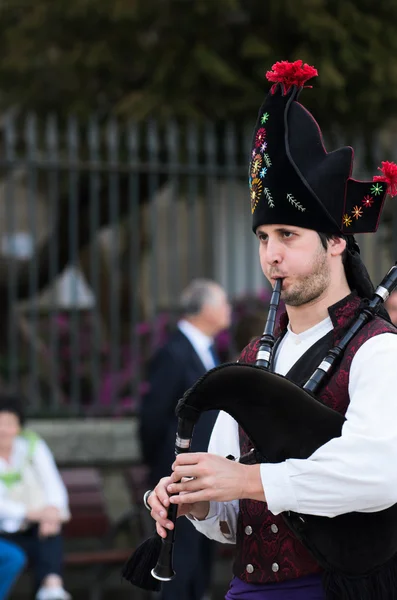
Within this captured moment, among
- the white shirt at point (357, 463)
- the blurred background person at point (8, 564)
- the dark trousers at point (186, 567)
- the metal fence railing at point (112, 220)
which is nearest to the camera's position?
the white shirt at point (357, 463)

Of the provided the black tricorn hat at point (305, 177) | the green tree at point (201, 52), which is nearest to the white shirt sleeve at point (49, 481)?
the green tree at point (201, 52)

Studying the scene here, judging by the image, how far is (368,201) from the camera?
249 cm

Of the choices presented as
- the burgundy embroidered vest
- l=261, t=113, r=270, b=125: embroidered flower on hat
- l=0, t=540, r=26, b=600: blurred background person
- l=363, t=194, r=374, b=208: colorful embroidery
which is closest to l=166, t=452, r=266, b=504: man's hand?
the burgundy embroidered vest

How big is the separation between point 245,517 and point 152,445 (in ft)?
11.3

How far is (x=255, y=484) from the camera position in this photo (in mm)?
2250

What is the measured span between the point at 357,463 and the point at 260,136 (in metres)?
0.81

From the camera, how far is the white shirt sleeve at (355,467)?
7.12 feet

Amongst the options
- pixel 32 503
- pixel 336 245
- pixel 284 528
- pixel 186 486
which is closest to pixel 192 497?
pixel 186 486

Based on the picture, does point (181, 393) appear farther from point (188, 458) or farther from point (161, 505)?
point (188, 458)

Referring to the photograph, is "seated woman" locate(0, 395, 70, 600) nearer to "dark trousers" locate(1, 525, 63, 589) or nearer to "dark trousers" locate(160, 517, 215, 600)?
"dark trousers" locate(1, 525, 63, 589)

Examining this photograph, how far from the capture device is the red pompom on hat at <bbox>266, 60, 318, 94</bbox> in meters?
2.46

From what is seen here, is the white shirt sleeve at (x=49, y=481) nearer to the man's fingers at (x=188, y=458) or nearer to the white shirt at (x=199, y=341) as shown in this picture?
the white shirt at (x=199, y=341)

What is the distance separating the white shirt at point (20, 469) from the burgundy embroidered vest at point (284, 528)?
3717 millimetres

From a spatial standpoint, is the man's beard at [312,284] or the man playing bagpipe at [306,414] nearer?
the man playing bagpipe at [306,414]
